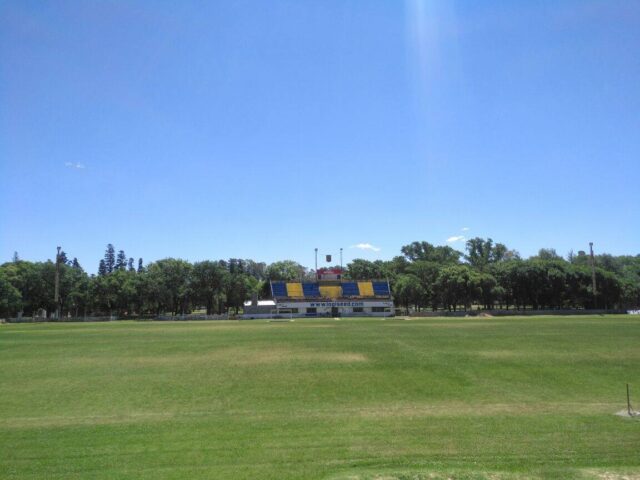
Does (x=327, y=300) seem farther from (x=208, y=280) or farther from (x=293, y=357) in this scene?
(x=293, y=357)

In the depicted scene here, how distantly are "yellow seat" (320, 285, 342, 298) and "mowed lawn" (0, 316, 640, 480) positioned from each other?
86487 millimetres

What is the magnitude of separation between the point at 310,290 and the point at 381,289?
60.0 feet

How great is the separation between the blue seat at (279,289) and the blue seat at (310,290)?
191 inches

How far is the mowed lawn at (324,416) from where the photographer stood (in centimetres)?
1152

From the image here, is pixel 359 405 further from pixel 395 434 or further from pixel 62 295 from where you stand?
pixel 62 295

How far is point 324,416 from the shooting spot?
16344mm

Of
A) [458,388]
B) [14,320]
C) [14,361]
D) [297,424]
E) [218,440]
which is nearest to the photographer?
[218,440]

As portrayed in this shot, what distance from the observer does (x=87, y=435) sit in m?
14.3

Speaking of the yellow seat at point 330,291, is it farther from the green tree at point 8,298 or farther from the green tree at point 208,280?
the green tree at point 8,298

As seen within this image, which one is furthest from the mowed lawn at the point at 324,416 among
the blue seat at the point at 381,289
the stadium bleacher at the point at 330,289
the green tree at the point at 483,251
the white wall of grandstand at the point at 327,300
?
the green tree at the point at 483,251

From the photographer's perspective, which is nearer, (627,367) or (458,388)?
(458,388)

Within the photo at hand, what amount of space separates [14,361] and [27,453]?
74.7ft

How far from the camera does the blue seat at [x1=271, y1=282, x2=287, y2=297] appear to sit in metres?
117

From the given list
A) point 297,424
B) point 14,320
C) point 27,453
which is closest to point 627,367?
point 297,424
